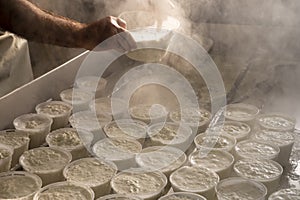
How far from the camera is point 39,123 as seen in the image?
3.07 meters

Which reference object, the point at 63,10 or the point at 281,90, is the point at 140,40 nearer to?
the point at 281,90

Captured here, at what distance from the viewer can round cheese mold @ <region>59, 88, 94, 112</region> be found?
10.9 feet

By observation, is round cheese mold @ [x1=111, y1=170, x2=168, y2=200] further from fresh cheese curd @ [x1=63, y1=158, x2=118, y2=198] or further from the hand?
the hand

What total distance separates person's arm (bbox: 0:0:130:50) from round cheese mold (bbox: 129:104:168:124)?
Answer: 0.60 m

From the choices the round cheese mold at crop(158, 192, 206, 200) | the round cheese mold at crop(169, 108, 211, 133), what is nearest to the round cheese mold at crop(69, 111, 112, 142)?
the round cheese mold at crop(169, 108, 211, 133)

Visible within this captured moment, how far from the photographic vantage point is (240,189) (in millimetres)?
2449

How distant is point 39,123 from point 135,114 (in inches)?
24.7

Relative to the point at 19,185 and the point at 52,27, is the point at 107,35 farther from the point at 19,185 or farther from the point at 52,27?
the point at 19,185

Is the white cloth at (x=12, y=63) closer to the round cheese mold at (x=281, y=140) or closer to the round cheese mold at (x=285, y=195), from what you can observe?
the round cheese mold at (x=281, y=140)

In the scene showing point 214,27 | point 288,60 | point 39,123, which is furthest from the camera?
point 214,27

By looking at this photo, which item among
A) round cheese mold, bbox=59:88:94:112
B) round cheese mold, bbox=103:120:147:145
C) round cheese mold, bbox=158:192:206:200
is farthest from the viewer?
round cheese mold, bbox=59:88:94:112

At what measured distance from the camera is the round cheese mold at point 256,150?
274 centimetres

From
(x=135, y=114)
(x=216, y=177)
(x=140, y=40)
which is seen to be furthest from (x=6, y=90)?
(x=216, y=177)

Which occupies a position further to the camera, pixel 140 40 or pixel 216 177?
pixel 140 40
